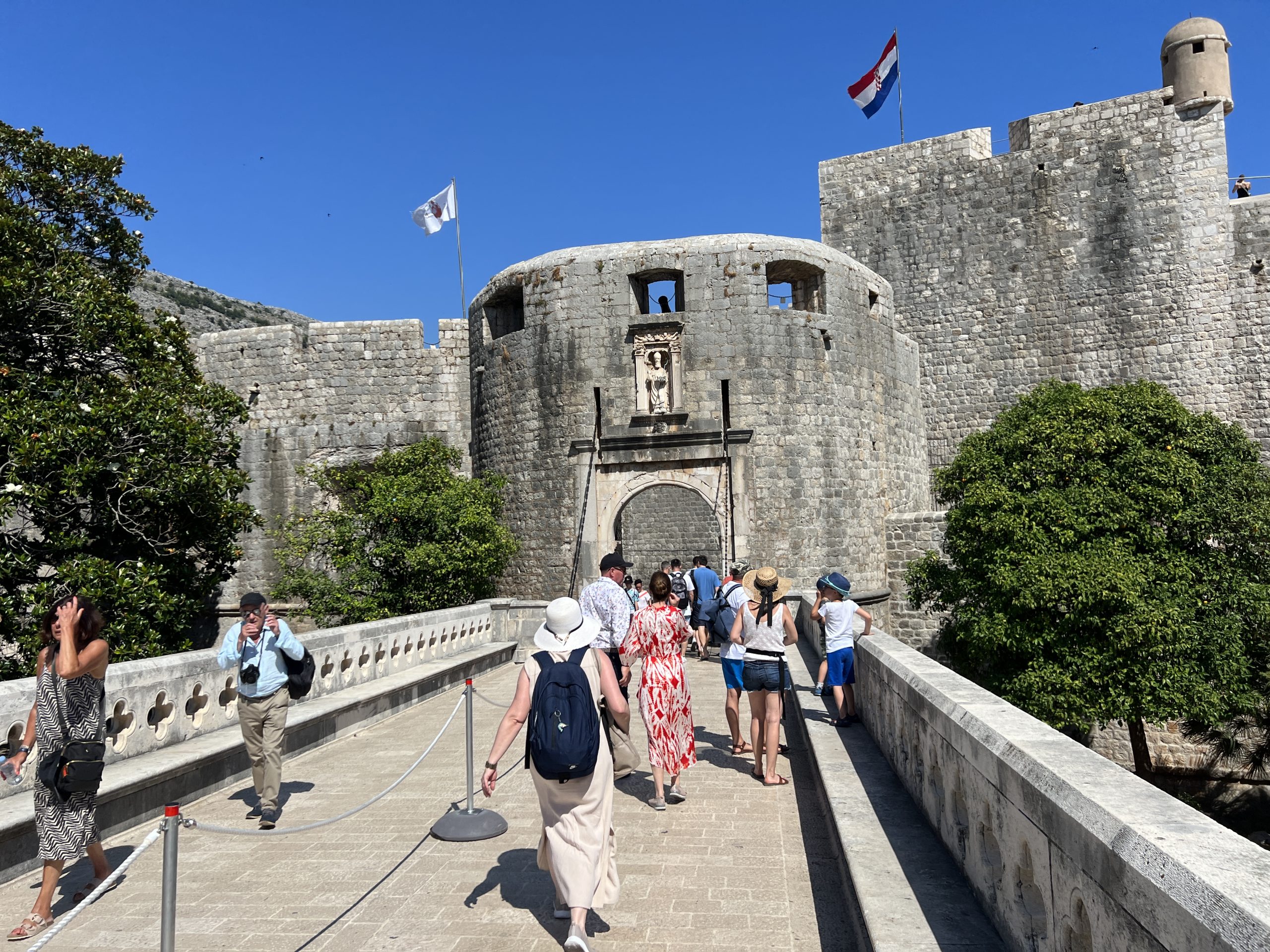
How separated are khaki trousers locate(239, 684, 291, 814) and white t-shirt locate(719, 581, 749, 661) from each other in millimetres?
3052

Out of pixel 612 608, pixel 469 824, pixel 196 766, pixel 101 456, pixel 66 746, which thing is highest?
pixel 101 456

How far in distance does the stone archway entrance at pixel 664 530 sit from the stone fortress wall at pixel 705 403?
32.4 ft

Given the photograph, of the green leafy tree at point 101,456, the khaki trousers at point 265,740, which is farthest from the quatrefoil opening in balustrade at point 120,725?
the green leafy tree at point 101,456

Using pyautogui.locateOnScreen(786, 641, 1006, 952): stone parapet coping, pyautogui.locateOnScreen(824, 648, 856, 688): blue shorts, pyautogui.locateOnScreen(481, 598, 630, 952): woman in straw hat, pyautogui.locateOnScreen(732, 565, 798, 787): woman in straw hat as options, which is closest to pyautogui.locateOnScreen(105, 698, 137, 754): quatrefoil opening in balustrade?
pyautogui.locateOnScreen(481, 598, 630, 952): woman in straw hat

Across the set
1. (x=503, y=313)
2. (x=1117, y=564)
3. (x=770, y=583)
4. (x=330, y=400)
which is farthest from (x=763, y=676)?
(x=330, y=400)

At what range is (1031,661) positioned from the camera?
13492 mm

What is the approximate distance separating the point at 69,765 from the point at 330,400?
1759 cm

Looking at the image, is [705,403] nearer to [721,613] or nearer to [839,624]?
[721,613]

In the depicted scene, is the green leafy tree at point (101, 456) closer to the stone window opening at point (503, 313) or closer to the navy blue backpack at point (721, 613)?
the stone window opening at point (503, 313)

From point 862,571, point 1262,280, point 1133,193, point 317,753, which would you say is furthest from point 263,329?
point 1262,280

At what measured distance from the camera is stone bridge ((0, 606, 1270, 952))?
226 centimetres

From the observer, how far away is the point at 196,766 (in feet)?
20.1

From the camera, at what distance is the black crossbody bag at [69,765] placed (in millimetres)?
4227

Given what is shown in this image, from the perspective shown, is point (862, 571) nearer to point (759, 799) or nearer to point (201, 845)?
point (759, 799)
